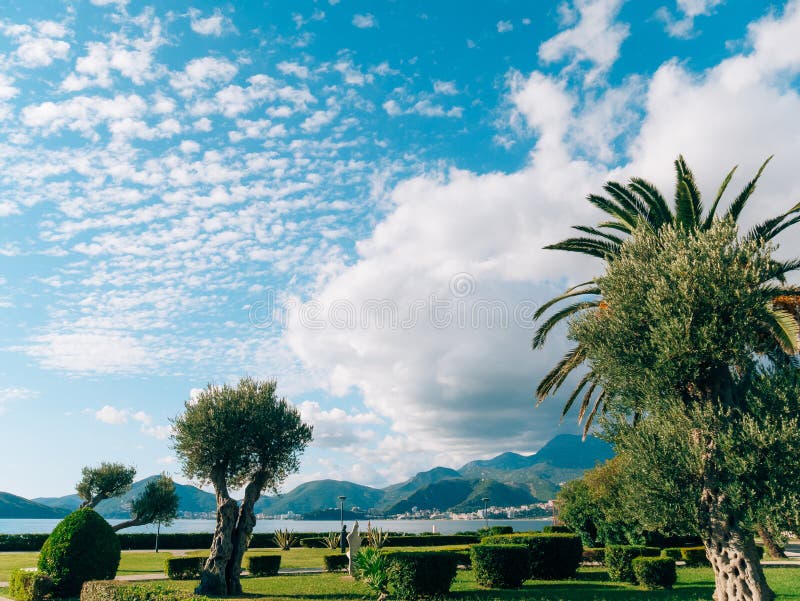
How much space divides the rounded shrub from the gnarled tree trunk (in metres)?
3.80

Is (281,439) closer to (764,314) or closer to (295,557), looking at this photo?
(764,314)

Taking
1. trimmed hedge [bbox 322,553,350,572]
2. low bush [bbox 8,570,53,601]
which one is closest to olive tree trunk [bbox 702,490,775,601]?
low bush [bbox 8,570,53,601]

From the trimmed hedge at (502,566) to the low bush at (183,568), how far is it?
14397 mm

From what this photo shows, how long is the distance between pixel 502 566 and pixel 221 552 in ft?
37.4

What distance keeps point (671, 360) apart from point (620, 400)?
245cm

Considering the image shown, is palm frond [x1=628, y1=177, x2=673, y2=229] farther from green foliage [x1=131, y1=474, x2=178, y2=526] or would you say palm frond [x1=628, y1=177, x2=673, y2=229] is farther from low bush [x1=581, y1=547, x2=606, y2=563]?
green foliage [x1=131, y1=474, x2=178, y2=526]

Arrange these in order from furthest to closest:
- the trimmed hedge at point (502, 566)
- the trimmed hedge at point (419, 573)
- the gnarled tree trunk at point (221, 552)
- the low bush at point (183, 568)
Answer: the low bush at point (183, 568) < the trimmed hedge at point (502, 566) < the gnarled tree trunk at point (221, 552) < the trimmed hedge at point (419, 573)

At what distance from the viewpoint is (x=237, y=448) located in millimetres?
24875

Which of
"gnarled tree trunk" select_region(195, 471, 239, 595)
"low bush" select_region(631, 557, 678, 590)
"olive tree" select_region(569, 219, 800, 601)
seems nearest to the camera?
"olive tree" select_region(569, 219, 800, 601)

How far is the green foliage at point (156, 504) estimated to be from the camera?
46156mm

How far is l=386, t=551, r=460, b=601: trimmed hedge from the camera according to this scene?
20.1 meters

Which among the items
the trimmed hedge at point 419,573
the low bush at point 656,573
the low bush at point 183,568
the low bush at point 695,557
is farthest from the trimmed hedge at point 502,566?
the low bush at point 695,557

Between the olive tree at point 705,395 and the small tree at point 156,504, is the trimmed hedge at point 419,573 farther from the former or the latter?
the small tree at point 156,504

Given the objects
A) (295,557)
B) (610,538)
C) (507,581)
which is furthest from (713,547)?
(295,557)
